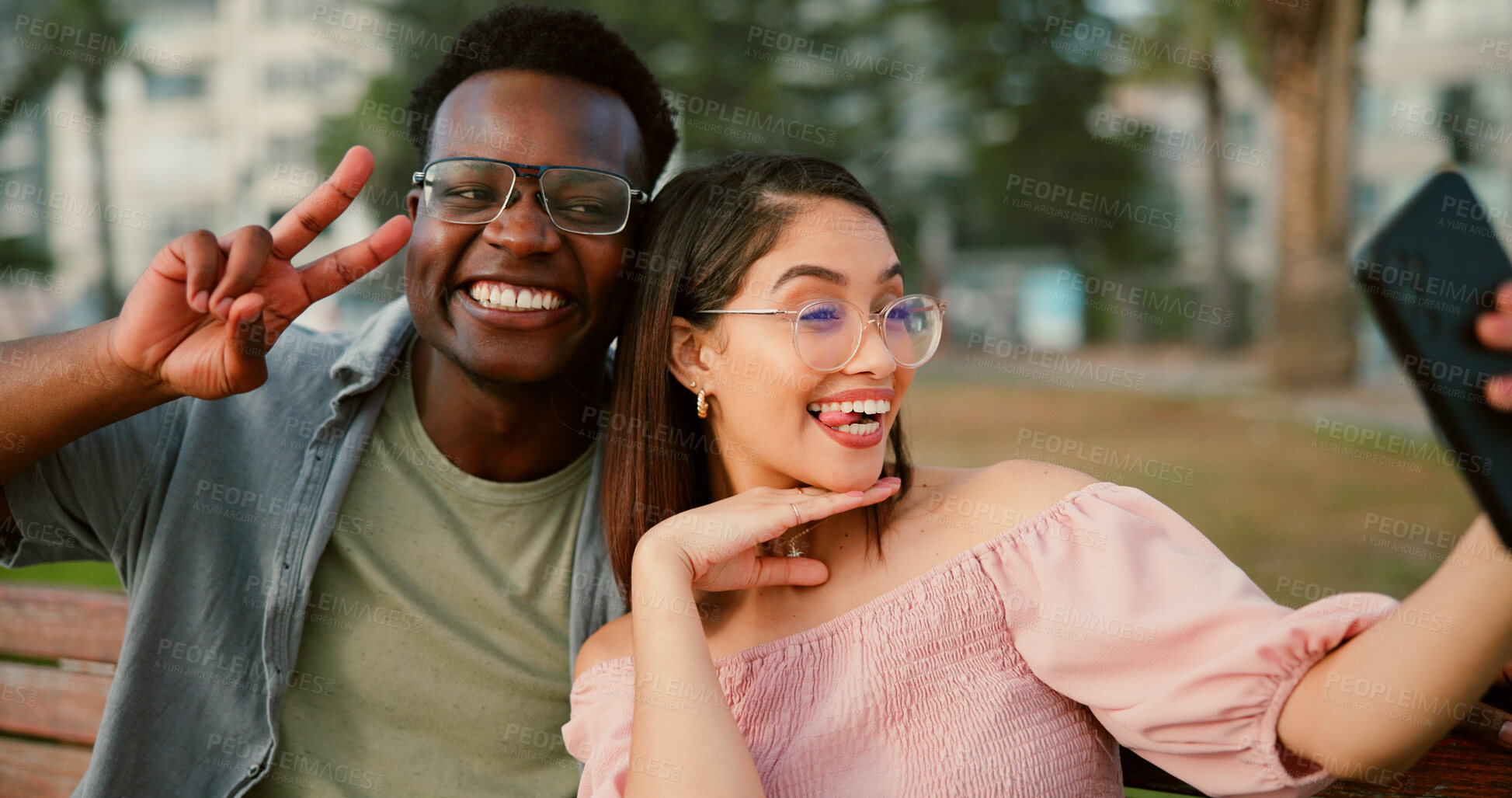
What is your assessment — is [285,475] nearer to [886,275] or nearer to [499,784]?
[499,784]

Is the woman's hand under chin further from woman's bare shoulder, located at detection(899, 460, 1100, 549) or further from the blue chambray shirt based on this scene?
the blue chambray shirt

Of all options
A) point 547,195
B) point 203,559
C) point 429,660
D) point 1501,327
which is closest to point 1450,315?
point 1501,327

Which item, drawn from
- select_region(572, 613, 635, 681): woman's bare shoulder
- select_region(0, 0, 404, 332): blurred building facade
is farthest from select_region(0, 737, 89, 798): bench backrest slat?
select_region(0, 0, 404, 332): blurred building facade

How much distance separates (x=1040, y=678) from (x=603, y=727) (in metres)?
0.96

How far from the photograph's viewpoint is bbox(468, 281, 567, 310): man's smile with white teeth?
287 cm

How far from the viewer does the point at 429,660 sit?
3.02 meters

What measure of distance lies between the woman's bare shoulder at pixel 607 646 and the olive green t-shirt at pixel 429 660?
0.35 meters

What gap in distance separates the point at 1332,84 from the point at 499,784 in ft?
37.8

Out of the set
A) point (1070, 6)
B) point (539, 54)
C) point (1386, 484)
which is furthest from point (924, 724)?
point (1070, 6)

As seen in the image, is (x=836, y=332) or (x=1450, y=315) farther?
(x=836, y=332)

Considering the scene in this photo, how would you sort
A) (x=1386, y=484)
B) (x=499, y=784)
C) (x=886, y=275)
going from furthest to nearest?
(x=1386, y=484)
(x=499, y=784)
(x=886, y=275)

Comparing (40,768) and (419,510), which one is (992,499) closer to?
(419,510)

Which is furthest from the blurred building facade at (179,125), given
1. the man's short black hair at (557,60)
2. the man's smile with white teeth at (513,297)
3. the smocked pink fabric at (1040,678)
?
the smocked pink fabric at (1040,678)

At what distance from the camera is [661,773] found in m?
2.10
